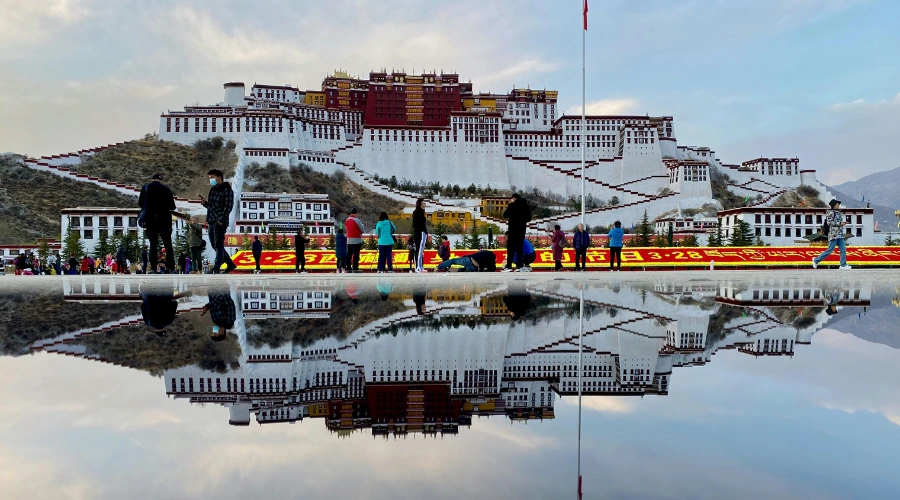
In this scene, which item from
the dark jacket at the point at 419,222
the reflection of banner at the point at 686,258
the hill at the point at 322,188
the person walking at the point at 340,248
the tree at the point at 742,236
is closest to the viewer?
the dark jacket at the point at 419,222

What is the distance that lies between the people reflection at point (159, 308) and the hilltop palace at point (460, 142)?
192 feet

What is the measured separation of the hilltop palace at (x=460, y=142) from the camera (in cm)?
7038

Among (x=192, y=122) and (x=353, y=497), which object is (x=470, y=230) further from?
(x=353, y=497)

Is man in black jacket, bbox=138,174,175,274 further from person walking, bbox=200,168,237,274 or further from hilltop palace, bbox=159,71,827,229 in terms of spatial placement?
hilltop palace, bbox=159,71,827,229

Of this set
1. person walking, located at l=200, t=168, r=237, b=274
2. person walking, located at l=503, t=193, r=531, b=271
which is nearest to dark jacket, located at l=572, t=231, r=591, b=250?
person walking, located at l=503, t=193, r=531, b=271

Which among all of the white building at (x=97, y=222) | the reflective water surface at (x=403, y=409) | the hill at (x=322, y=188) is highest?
the hill at (x=322, y=188)

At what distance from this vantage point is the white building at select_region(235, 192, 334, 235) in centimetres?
5725

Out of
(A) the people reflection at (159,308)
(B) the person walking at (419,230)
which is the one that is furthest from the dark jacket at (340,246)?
(A) the people reflection at (159,308)

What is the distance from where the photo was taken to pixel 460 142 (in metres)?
73.4

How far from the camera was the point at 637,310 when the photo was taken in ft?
17.1

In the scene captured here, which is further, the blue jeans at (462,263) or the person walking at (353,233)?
the person walking at (353,233)

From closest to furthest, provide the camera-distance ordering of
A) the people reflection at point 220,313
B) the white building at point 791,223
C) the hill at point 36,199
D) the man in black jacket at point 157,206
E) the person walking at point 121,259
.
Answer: the people reflection at point 220,313 < the man in black jacket at point 157,206 < the person walking at point 121,259 < the white building at point 791,223 < the hill at point 36,199

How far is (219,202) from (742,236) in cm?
4642

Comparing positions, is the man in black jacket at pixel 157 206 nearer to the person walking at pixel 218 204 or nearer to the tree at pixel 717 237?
the person walking at pixel 218 204
